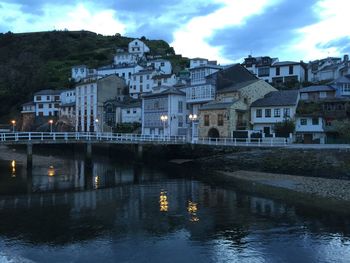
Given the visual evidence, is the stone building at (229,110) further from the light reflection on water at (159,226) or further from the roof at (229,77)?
the light reflection on water at (159,226)

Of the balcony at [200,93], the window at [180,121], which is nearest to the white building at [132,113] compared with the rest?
the window at [180,121]

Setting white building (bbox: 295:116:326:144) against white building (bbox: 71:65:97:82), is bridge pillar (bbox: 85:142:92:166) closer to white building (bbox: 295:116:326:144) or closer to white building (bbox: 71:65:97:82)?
white building (bbox: 295:116:326:144)

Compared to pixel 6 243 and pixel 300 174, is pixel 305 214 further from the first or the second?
pixel 6 243

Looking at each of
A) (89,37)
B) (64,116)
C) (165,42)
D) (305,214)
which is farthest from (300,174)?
(89,37)

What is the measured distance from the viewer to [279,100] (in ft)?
198

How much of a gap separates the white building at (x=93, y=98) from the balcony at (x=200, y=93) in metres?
30.1

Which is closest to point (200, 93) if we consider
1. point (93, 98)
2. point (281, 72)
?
point (281, 72)

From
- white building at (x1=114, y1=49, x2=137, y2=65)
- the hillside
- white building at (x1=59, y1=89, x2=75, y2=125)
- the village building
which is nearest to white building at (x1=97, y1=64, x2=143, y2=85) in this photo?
white building at (x1=59, y1=89, x2=75, y2=125)

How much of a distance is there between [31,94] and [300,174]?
103388 millimetres

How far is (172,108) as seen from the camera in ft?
241

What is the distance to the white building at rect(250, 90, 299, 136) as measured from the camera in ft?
193

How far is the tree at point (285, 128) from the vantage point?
5616 cm

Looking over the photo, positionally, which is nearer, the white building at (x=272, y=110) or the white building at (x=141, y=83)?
the white building at (x=272, y=110)

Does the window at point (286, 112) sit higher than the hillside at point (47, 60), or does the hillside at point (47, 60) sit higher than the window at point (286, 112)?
the hillside at point (47, 60)
